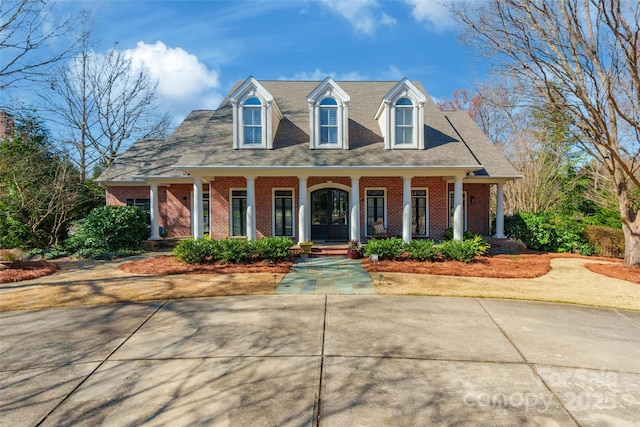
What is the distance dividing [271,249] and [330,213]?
171 inches

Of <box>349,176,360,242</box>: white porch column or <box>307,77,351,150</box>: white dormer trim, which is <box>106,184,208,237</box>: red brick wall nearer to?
<box>307,77,351,150</box>: white dormer trim

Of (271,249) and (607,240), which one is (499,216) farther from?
(271,249)

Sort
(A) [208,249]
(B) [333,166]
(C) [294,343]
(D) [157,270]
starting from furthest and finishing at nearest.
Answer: (B) [333,166] → (A) [208,249] → (D) [157,270] → (C) [294,343]

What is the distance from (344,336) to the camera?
5.15 meters

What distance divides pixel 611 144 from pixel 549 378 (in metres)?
10.0

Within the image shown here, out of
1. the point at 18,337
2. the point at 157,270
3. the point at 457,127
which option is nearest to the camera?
the point at 18,337

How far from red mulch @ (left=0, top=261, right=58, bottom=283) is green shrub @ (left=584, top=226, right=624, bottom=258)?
20.7 metres

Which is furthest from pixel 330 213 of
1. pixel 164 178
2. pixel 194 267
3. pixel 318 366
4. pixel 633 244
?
pixel 633 244

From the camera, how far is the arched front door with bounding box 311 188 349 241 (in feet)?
48.1

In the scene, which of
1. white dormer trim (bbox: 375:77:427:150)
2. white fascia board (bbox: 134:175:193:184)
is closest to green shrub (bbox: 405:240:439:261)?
white dormer trim (bbox: 375:77:427:150)

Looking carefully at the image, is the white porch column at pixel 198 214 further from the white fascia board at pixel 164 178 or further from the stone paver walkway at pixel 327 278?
the stone paver walkway at pixel 327 278

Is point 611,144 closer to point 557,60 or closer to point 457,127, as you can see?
point 557,60

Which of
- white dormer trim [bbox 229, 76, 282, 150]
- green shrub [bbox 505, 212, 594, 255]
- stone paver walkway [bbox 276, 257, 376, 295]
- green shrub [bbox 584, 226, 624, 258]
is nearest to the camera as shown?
stone paver walkway [bbox 276, 257, 376, 295]

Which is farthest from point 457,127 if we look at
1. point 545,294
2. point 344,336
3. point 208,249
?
point 344,336
